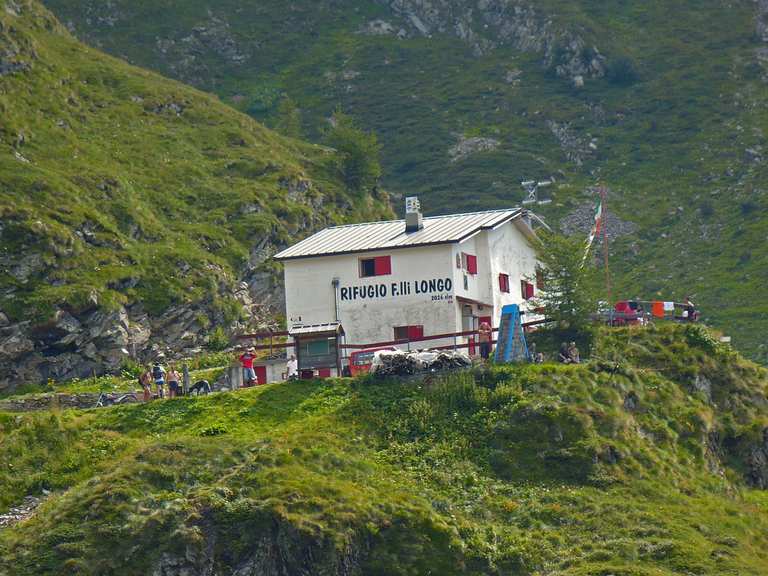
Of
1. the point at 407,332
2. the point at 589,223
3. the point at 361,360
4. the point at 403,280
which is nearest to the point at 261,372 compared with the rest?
the point at 361,360

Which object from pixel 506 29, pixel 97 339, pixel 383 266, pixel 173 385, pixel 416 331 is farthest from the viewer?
pixel 506 29

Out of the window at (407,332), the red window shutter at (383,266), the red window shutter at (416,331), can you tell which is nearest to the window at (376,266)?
the red window shutter at (383,266)

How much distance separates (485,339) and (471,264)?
8.15 m

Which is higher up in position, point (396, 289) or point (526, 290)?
point (396, 289)

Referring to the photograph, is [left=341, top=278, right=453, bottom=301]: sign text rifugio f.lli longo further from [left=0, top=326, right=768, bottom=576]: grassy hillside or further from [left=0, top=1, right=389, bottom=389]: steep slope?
[left=0, top=1, right=389, bottom=389]: steep slope

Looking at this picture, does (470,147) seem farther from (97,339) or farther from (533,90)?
(97,339)

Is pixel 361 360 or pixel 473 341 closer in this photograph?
pixel 361 360

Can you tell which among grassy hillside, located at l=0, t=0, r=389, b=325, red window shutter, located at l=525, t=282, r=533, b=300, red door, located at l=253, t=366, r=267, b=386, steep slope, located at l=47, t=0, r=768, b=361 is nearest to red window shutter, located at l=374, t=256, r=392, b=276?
red door, located at l=253, t=366, r=267, b=386

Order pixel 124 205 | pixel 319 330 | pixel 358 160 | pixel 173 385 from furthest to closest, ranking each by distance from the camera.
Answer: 1. pixel 358 160
2. pixel 124 205
3. pixel 319 330
4. pixel 173 385

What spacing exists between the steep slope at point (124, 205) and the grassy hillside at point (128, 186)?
0.43ft

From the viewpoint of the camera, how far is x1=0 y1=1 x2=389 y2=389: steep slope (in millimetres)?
94375

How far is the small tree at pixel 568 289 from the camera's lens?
276 ft

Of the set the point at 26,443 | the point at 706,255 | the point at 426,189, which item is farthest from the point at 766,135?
the point at 26,443

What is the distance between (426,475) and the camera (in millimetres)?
70625
